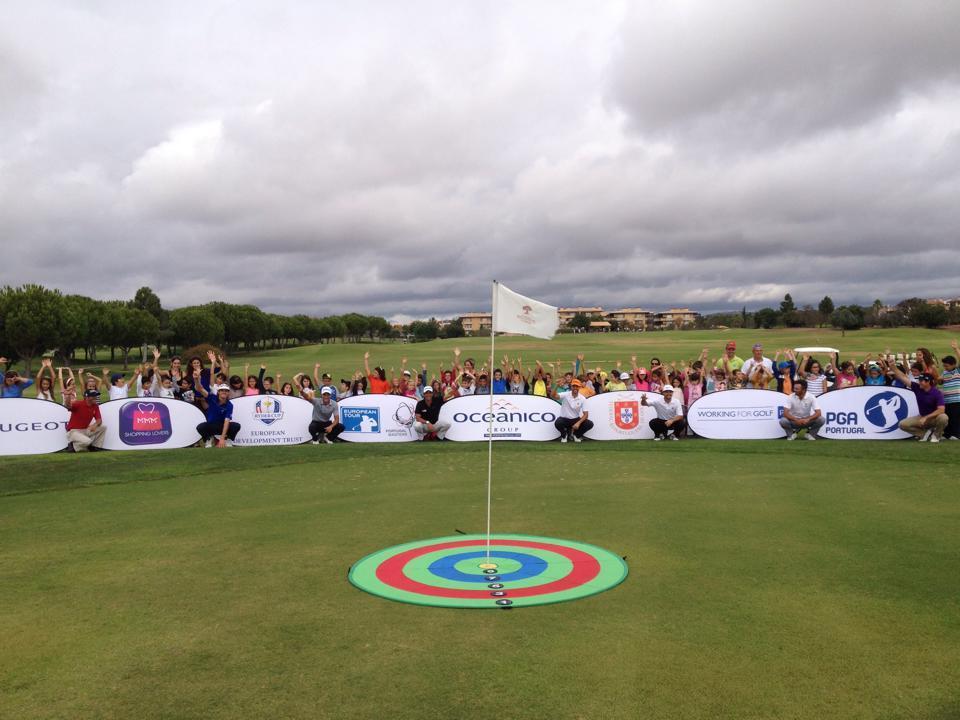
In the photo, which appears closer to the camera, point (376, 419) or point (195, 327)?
point (376, 419)

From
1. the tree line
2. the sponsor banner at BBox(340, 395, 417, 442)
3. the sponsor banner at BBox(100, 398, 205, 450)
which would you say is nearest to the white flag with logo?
the sponsor banner at BBox(340, 395, 417, 442)

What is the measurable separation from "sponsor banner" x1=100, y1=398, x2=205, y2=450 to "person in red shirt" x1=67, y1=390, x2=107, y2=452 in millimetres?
242

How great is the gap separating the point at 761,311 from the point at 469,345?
243 ft

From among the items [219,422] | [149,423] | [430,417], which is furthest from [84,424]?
[430,417]

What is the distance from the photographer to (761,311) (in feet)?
520

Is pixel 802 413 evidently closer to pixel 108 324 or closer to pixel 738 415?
pixel 738 415

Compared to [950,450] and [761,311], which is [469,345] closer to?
[761,311]

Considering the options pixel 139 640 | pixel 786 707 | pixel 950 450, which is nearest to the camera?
pixel 786 707

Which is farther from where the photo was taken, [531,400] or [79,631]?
[531,400]

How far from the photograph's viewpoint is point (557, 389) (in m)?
20.5

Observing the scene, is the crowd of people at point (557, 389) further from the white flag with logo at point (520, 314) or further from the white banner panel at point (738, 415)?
the white flag with logo at point (520, 314)

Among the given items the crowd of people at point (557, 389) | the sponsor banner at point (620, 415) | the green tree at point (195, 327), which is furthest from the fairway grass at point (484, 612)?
the green tree at point (195, 327)

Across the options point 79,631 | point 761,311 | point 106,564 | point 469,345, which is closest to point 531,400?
point 106,564

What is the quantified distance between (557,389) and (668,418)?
10.6ft
